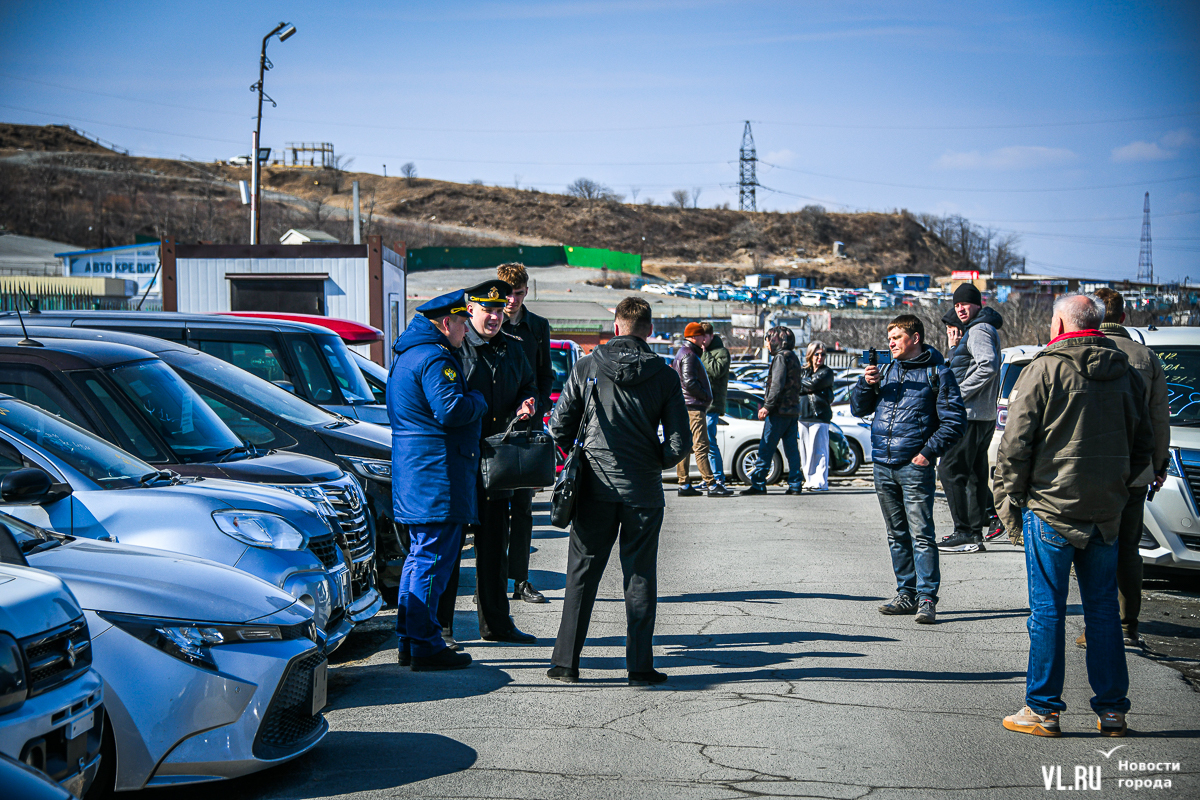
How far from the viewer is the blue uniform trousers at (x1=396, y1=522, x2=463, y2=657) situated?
537 cm

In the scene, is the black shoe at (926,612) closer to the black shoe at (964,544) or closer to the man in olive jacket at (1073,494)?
the man in olive jacket at (1073,494)

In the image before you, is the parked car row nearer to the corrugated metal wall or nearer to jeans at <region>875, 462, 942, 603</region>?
jeans at <region>875, 462, 942, 603</region>

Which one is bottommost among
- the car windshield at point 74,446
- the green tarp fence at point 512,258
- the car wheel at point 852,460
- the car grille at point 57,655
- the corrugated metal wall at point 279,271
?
the car wheel at point 852,460

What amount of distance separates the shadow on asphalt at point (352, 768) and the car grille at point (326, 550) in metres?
1.21

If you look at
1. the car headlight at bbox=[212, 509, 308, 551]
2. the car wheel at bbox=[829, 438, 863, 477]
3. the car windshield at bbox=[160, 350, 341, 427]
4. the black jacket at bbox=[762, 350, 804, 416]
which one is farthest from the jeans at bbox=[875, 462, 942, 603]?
the car wheel at bbox=[829, 438, 863, 477]

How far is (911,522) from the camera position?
22.3 feet

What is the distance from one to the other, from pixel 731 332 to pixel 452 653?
165ft

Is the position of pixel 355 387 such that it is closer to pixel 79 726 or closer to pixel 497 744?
pixel 497 744

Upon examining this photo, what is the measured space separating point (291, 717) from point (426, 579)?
144 cm

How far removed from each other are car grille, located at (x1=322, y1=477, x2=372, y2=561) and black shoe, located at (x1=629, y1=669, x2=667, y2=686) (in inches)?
76.2

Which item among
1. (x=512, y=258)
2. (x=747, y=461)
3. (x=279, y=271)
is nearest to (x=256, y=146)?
(x=279, y=271)

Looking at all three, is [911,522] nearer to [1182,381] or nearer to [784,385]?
[1182,381]

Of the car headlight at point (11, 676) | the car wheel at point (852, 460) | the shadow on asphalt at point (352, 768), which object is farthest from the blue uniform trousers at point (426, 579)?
the car wheel at point (852, 460)

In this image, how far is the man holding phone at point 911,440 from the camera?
6.70 m
